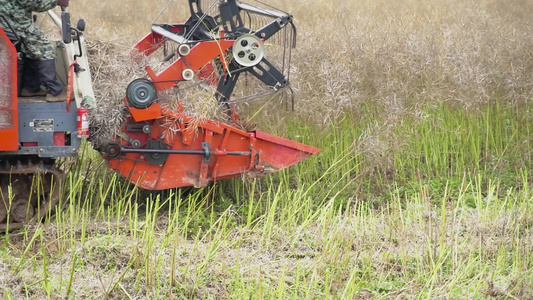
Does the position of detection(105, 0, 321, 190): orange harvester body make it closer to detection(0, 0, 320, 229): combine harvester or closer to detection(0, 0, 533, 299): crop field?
detection(0, 0, 320, 229): combine harvester

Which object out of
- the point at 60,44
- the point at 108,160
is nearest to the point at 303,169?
the point at 108,160

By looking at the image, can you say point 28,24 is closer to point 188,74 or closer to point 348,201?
point 188,74

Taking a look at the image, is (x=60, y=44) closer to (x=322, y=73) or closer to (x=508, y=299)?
(x=322, y=73)

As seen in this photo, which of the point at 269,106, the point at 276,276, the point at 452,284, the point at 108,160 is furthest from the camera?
the point at 269,106

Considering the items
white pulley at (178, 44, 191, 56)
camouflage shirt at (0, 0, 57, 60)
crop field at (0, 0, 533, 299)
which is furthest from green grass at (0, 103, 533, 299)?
white pulley at (178, 44, 191, 56)

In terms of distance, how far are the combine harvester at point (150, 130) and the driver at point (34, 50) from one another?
9cm

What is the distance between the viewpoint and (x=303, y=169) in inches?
280


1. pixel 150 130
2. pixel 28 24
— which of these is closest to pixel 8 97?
pixel 28 24

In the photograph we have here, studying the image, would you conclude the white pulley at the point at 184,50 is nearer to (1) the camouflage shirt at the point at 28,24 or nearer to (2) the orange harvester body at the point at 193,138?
(2) the orange harvester body at the point at 193,138

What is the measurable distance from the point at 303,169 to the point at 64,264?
2909 mm

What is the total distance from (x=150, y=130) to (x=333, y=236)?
191 centimetres

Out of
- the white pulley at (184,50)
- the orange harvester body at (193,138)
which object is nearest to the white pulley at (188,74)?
the orange harvester body at (193,138)

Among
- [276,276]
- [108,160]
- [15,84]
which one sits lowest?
[276,276]

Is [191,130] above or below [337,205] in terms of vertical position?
above
